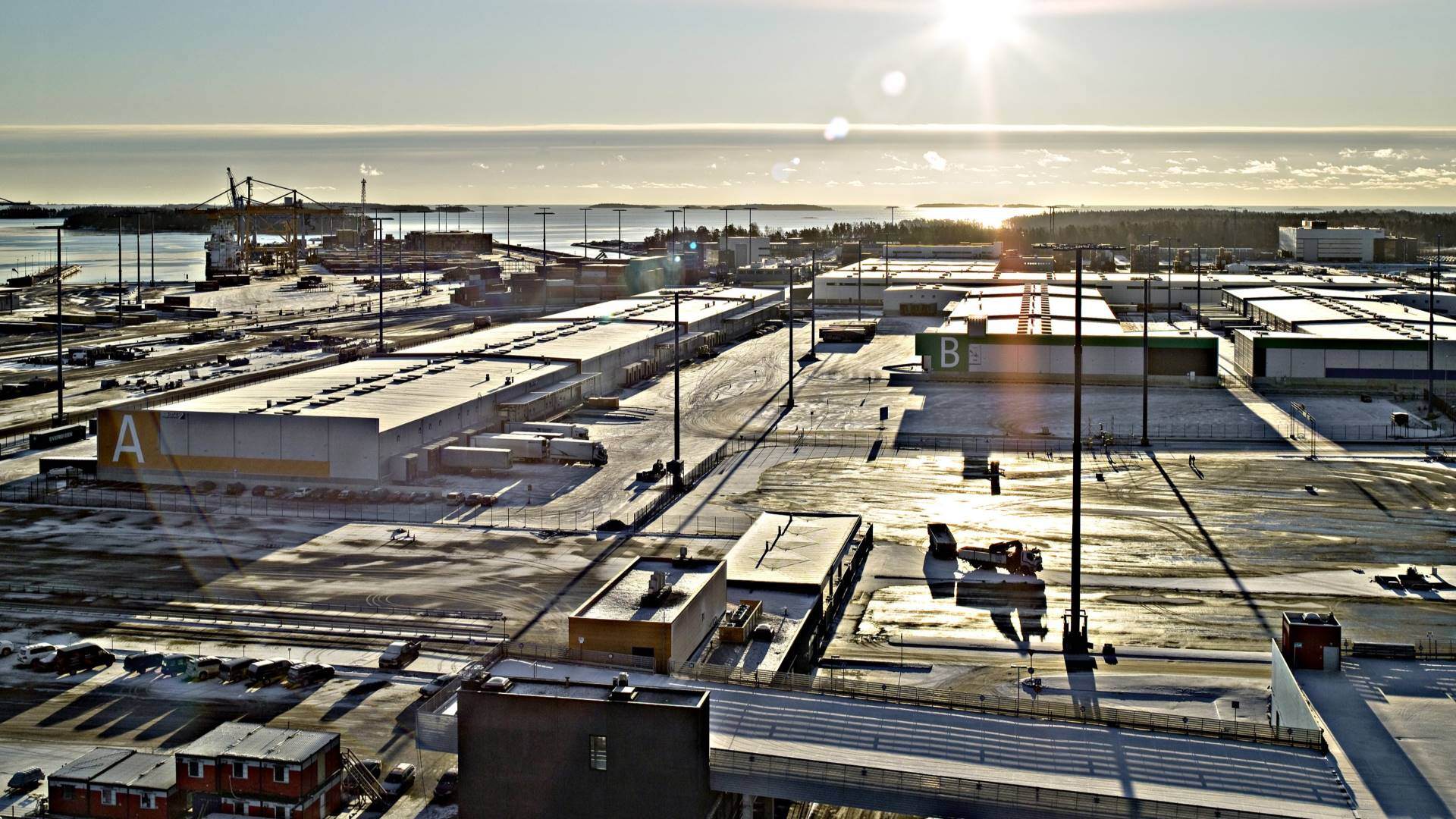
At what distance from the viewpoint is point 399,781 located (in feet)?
81.0

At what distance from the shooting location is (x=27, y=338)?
101000mm

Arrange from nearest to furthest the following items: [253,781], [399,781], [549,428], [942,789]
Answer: [942,789] → [253,781] → [399,781] → [549,428]

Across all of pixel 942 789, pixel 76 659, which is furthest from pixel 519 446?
pixel 942 789

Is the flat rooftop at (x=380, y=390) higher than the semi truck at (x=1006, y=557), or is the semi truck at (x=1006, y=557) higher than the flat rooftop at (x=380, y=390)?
the flat rooftop at (x=380, y=390)

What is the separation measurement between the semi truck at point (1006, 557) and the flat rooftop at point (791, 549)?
11.2 ft

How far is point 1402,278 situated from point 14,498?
387ft

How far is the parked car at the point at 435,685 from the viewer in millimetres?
29125

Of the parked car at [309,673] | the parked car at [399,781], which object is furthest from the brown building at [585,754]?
the parked car at [309,673]

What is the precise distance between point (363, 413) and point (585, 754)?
34.1 metres

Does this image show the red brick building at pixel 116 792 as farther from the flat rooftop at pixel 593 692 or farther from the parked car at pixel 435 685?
the parked car at pixel 435 685

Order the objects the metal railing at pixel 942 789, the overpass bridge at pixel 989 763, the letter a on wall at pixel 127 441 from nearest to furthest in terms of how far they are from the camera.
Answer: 1. the metal railing at pixel 942 789
2. the overpass bridge at pixel 989 763
3. the letter a on wall at pixel 127 441

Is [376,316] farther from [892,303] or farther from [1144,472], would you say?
[1144,472]

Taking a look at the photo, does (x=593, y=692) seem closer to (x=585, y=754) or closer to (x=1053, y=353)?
(x=585, y=754)

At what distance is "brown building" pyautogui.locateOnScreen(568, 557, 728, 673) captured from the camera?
25953mm
